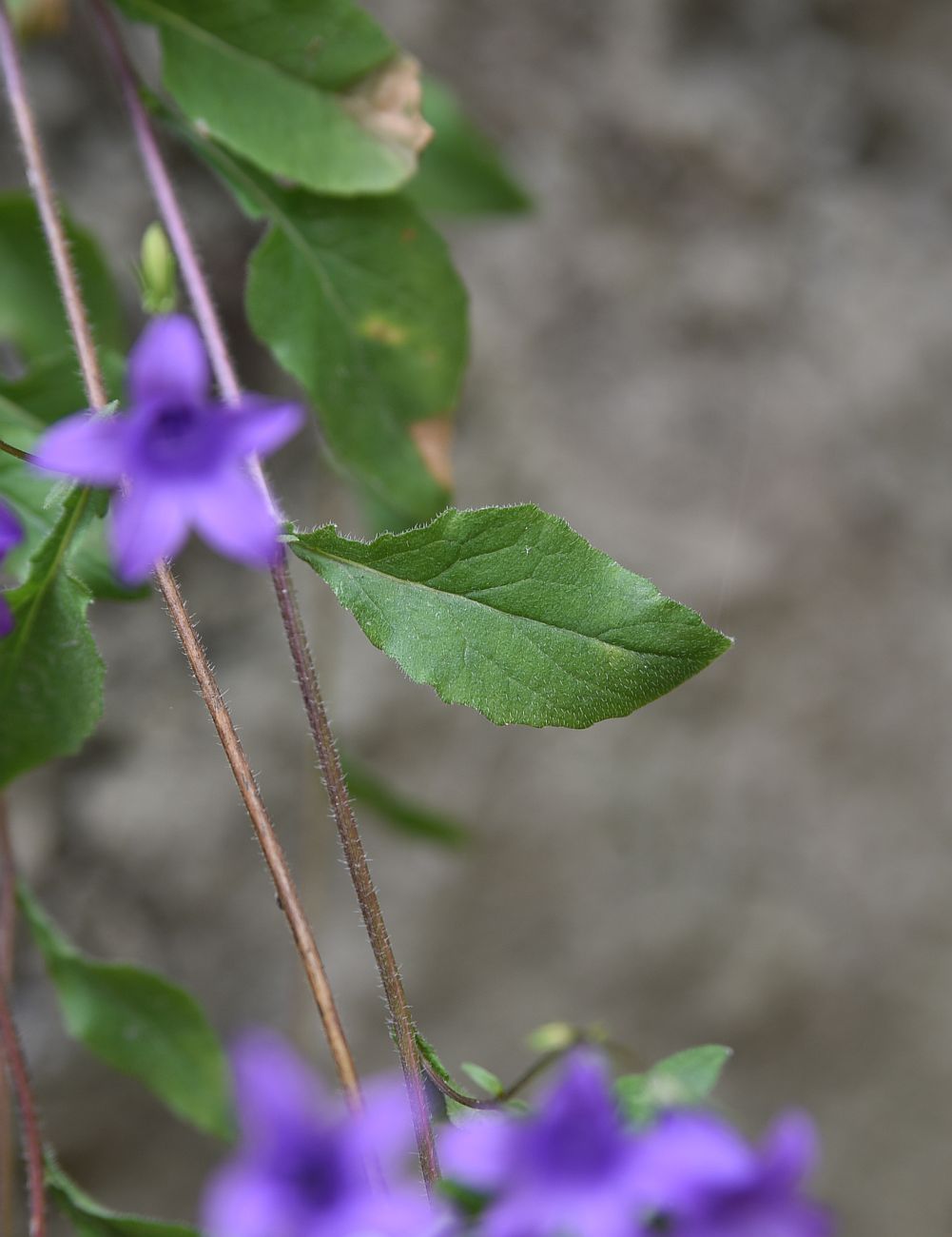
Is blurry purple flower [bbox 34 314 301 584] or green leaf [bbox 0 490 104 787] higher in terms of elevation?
green leaf [bbox 0 490 104 787]

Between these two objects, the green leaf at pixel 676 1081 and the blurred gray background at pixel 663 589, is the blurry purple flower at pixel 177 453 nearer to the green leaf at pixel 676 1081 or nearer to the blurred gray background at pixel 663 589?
the green leaf at pixel 676 1081

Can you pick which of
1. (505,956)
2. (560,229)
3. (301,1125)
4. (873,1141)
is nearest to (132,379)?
(301,1125)

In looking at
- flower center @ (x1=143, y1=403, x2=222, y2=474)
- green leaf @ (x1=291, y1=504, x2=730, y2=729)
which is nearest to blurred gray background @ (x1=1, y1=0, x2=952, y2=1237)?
green leaf @ (x1=291, y1=504, x2=730, y2=729)

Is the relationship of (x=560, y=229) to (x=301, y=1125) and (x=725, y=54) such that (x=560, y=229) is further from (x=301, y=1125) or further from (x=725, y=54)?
(x=301, y=1125)

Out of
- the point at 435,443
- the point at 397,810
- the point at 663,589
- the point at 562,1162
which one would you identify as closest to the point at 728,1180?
the point at 562,1162

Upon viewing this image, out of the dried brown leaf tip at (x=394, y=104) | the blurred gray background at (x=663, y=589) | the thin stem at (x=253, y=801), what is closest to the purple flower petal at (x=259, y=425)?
the thin stem at (x=253, y=801)

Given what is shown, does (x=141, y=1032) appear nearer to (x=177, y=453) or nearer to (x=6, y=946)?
(x=6, y=946)

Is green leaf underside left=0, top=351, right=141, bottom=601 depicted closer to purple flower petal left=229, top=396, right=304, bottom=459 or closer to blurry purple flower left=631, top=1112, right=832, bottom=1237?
purple flower petal left=229, top=396, right=304, bottom=459
